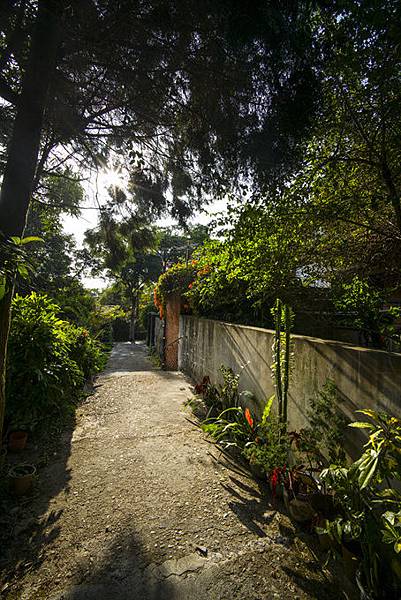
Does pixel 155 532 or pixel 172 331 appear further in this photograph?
pixel 172 331

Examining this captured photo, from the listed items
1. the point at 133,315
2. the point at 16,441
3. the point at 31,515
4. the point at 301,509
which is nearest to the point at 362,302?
the point at 301,509

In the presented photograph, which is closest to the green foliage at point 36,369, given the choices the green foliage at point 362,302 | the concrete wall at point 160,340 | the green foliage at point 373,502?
the green foliage at point 373,502

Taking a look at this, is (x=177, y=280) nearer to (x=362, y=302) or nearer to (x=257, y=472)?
(x=362, y=302)

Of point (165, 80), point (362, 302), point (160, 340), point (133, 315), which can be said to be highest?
point (165, 80)

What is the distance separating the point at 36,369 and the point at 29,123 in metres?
2.70

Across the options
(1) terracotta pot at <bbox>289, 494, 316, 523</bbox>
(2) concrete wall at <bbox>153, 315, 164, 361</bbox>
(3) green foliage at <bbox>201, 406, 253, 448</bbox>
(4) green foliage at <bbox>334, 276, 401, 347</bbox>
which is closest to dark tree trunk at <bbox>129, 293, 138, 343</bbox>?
(2) concrete wall at <bbox>153, 315, 164, 361</bbox>

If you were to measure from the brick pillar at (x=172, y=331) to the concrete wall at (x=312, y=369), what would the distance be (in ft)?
11.7

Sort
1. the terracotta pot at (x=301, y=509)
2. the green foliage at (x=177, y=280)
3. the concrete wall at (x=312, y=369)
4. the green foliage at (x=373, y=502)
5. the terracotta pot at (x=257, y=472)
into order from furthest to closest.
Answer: the green foliage at (x=177, y=280), the terracotta pot at (x=257, y=472), the terracotta pot at (x=301, y=509), the concrete wall at (x=312, y=369), the green foliage at (x=373, y=502)

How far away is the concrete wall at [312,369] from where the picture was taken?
1802 mm

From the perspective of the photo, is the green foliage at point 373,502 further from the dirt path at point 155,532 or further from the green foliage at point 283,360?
the green foliage at point 283,360

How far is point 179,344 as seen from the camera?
8.60m

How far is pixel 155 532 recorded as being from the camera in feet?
6.78

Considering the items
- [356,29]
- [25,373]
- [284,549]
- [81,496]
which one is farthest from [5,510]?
[356,29]

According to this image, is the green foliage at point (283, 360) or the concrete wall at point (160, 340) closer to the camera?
the green foliage at point (283, 360)
